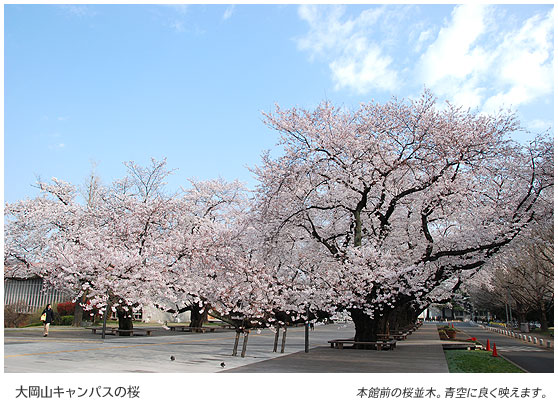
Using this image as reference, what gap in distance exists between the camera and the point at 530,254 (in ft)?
102

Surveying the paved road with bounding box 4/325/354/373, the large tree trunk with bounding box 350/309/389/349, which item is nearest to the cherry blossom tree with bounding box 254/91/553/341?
the large tree trunk with bounding box 350/309/389/349

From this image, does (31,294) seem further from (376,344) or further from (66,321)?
(376,344)

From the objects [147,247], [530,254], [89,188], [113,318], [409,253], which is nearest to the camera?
[409,253]

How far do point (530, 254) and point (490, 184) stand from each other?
530 inches

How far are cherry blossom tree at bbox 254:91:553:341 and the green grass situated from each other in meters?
2.95

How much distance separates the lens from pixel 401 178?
20.3 m

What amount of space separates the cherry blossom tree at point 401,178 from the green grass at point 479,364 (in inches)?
116

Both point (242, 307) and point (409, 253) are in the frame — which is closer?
point (242, 307)

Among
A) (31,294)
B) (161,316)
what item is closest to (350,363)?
(31,294)

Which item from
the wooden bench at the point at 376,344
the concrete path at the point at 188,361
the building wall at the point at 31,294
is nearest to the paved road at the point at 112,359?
the concrete path at the point at 188,361

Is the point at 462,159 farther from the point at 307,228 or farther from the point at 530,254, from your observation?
the point at 530,254

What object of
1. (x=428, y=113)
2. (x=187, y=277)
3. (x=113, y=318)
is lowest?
(x=113, y=318)

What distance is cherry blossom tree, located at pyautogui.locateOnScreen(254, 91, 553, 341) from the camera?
1802 centimetres

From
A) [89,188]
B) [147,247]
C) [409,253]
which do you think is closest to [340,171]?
[409,253]
